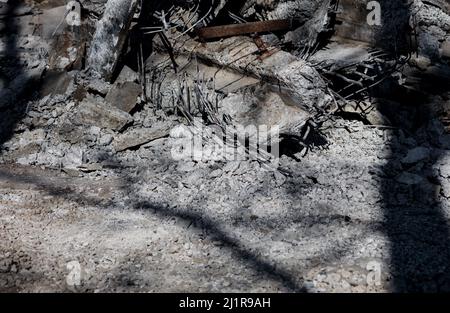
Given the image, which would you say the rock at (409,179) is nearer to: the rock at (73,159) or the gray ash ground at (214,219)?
the gray ash ground at (214,219)

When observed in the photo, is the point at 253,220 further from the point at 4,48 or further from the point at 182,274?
the point at 4,48

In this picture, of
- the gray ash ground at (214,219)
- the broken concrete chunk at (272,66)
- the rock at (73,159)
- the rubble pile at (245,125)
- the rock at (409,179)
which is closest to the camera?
the gray ash ground at (214,219)

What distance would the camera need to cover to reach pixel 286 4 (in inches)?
154

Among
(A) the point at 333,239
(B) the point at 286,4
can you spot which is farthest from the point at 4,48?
(A) the point at 333,239

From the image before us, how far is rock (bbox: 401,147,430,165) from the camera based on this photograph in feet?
10.5

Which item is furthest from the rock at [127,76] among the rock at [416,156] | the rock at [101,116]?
the rock at [416,156]

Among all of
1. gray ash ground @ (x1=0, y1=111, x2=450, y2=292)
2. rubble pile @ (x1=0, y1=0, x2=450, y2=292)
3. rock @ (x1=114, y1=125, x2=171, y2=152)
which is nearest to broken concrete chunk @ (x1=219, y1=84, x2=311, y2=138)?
rubble pile @ (x1=0, y1=0, x2=450, y2=292)

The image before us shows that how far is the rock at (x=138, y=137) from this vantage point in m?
3.70

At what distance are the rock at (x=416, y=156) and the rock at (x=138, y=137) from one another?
5.25 ft

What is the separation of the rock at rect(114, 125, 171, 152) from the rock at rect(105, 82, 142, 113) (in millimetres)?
241

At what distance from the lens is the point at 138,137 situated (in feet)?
12.3
